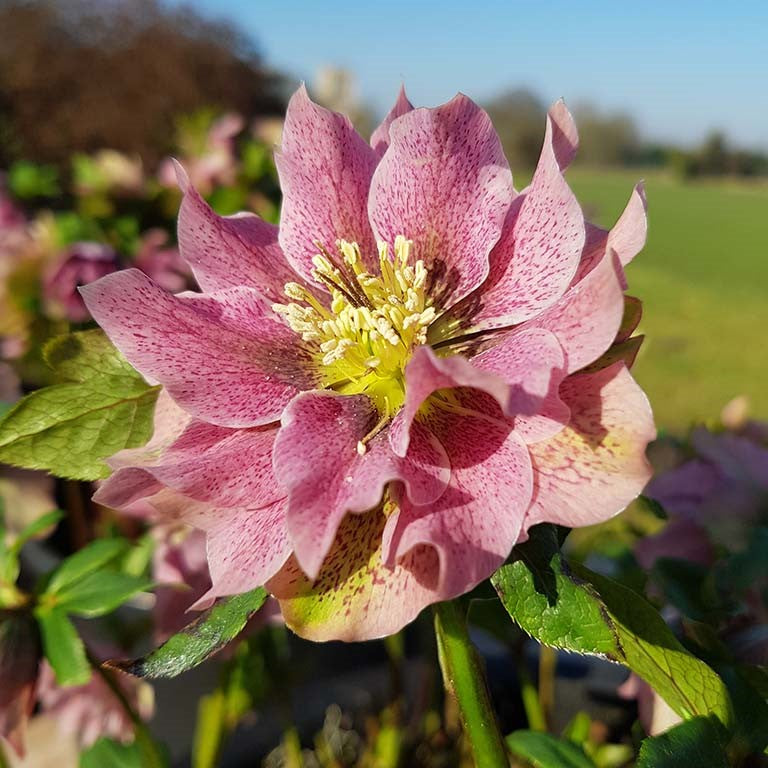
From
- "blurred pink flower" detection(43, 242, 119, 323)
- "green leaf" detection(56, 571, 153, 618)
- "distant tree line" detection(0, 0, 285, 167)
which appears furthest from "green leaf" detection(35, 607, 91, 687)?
"distant tree line" detection(0, 0, 285, 167)

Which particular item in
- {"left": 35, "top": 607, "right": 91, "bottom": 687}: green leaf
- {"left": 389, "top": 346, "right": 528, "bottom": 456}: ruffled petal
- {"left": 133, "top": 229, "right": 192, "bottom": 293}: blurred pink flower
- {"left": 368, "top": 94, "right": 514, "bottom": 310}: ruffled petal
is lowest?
{"left": 133, "top": 229, "right": 192, "bottom": 293}: blurred pink flower

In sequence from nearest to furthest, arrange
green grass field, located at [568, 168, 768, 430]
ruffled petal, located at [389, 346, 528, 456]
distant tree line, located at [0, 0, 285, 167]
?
ruffled petal, located at [389, 346, 528, 456], distant tree line, located at [0, 0, 285, 167], green grass field, located at [568, 168, 768, 430]

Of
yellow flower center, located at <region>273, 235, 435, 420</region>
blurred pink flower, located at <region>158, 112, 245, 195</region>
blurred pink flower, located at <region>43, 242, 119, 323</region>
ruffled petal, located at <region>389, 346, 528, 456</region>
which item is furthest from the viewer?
blurred pink flower, located at <region>158, 112, 245, 195</region>

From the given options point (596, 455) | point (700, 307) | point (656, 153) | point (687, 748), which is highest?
point (596, 455)

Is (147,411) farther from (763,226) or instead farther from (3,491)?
(763,226)

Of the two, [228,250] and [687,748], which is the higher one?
[228,250]

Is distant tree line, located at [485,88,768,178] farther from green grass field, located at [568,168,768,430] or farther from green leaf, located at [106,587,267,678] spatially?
green leaf, located at [106,587,267,678]

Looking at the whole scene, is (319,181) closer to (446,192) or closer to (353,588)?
(446,192)

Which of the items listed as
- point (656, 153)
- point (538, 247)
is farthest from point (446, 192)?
point (656, 153)
